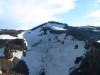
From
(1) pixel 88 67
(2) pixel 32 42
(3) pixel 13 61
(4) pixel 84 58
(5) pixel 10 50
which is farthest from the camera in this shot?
(2) pixel 32 42

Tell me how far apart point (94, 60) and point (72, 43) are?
75.9ft

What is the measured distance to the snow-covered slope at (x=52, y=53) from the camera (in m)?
79.6

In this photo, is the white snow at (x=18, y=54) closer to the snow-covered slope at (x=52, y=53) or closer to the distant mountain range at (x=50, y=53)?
the distant mountain range at (x=50, y=53)

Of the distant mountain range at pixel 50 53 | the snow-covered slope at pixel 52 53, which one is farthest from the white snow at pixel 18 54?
the snow-covered slope at pixel 52 53

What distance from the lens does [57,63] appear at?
83.2 m

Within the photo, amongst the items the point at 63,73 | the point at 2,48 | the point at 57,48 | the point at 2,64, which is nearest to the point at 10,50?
the point at 2,48

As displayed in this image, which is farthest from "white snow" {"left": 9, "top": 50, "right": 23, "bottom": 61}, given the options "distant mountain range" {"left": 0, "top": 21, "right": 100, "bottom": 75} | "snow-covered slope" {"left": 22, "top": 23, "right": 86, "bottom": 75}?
"snow-covered slope" {"left": 22, "top": 23, "right": 86, "bottom": 75}

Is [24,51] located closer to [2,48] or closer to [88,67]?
[2,48]

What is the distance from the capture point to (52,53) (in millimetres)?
91938

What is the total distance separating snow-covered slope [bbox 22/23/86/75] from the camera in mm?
79625

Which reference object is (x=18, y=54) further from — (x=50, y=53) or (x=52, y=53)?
(x=52, y=53)

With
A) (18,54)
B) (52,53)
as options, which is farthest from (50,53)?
(18,54)

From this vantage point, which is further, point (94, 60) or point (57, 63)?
point (57, 63)

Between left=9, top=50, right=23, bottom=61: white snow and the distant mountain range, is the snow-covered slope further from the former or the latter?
left=9, top=50, right=23, bottom=61: white snow
